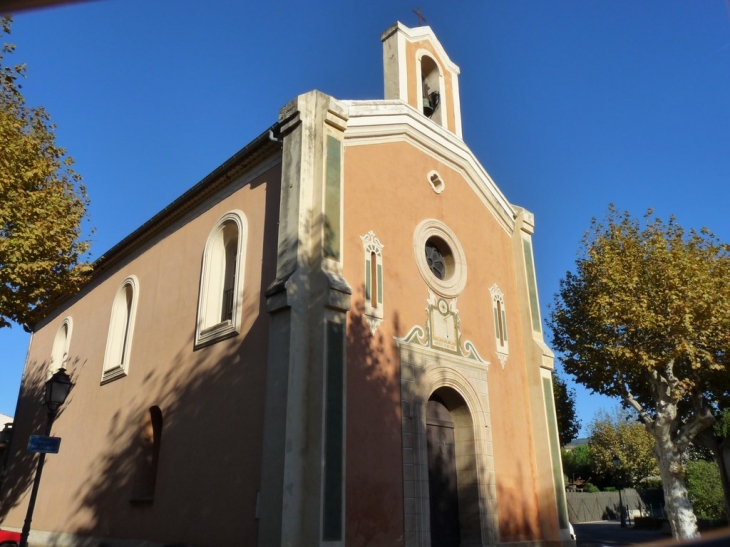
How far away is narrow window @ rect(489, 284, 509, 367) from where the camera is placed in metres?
13.0

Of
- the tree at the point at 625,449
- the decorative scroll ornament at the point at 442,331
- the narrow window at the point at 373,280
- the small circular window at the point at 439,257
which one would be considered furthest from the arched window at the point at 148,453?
the tree at the point at 625,449

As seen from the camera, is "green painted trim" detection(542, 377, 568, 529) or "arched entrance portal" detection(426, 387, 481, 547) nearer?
"arched entrance portal" detection(426, 387, 481, 547)

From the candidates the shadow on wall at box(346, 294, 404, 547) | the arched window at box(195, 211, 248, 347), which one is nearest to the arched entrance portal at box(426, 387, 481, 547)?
the shadow on wall at box(346, 294, 404, 547)

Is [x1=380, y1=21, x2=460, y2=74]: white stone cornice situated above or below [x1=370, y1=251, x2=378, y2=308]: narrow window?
above

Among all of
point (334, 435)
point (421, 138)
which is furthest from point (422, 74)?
point (334, 435)

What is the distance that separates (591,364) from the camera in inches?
703

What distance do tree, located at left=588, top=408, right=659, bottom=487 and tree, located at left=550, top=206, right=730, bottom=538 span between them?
24849mm

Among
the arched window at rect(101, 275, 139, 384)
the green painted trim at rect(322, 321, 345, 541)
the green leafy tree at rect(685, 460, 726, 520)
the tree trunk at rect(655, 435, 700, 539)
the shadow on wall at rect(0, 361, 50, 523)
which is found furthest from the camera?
the green leafy tree at rect(685, 460, 726, 520)

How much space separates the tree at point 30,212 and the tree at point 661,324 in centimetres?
1348

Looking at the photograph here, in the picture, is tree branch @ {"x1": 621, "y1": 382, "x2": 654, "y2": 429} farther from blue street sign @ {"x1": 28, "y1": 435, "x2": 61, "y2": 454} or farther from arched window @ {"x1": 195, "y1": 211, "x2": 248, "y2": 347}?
blue street sign @ {"x1": 28, "y1": 435, "x2": 61, "y2": 454}

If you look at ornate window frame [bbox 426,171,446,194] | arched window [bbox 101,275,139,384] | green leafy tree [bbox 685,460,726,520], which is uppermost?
ornate window frame [bbox 426,171,446,194]

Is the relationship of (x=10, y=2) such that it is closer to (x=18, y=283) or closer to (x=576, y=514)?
(x=18, y=283)

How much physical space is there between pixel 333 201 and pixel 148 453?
6830mm

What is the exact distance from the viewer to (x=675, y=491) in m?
16.5
